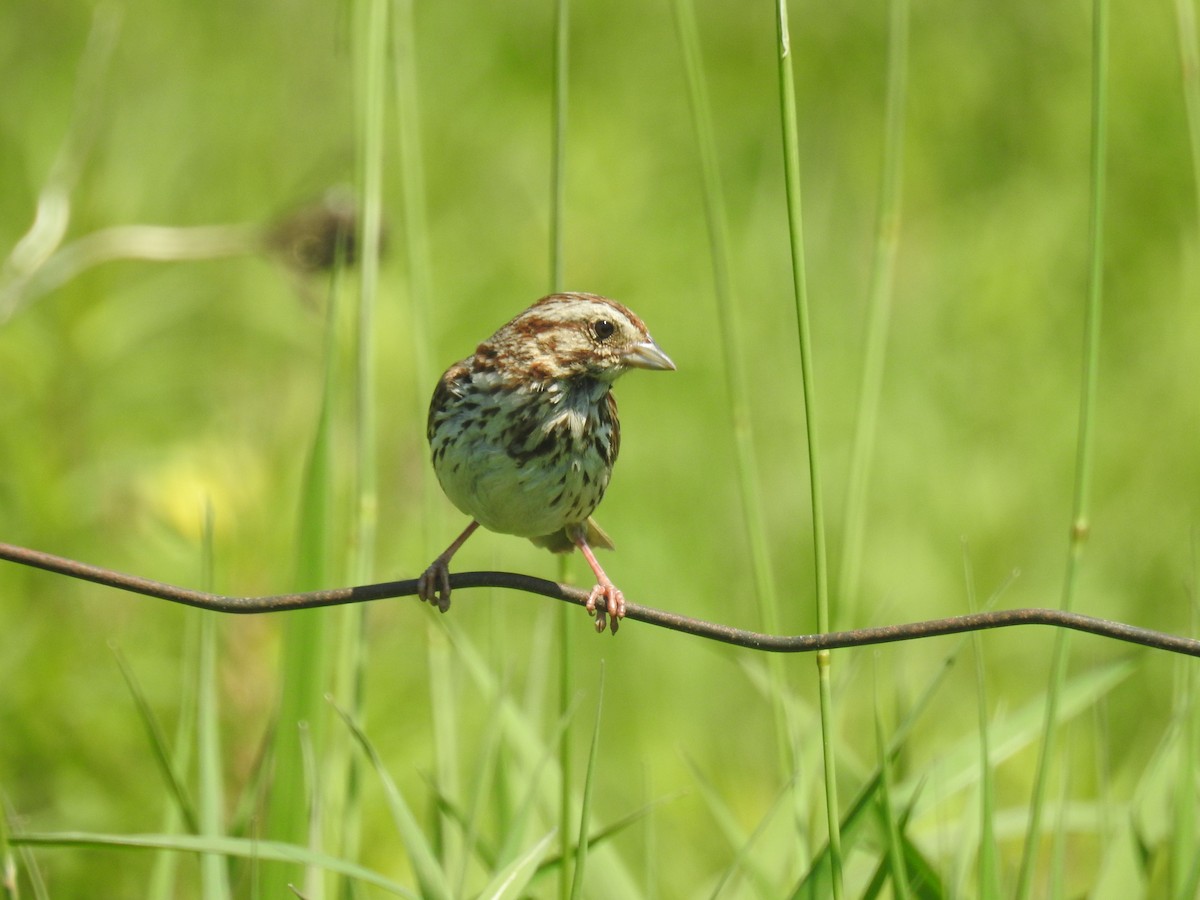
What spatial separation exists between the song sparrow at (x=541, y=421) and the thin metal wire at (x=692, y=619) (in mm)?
816

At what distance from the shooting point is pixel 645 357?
8.68 feet

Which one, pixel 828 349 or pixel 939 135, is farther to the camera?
pixel 939 135

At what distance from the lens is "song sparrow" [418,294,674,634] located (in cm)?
270

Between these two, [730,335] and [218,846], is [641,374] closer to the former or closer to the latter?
[730,335]

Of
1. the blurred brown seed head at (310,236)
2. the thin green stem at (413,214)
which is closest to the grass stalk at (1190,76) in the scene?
the thin green stem at (413,214)

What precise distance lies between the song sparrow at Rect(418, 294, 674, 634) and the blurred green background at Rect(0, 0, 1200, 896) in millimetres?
124

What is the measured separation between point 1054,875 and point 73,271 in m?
2.71

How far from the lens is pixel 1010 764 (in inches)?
169

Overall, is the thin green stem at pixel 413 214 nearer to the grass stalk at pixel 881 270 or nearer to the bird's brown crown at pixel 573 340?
the bird's brown crown at pixel 573 340

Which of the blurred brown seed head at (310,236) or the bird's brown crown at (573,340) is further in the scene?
the blurred brown seed head at (310,236)

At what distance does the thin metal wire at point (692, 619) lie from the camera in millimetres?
1600

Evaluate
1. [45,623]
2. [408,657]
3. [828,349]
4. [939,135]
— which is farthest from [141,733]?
[939,135]

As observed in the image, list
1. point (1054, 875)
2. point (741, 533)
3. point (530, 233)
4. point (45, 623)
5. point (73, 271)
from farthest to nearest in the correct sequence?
1. point (530, 233)
2. point (741, 533)
3. point (45, 623)
4. point (73, 271)
5. point (1054, 875)

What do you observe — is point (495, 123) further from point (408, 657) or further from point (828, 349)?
point (408, 657)
